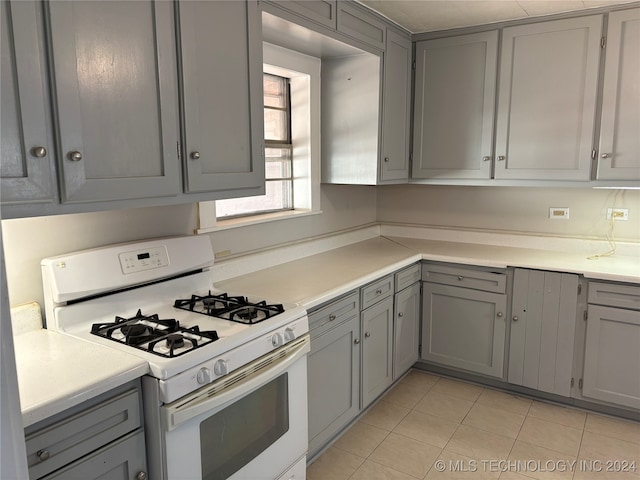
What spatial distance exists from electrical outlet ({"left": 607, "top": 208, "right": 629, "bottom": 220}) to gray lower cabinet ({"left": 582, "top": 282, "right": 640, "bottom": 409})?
2.08ft

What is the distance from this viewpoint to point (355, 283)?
2.44 meters

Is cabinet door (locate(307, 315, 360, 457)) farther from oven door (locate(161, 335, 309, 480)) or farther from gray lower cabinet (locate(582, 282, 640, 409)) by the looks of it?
gray lower cabinet (locate(582, 282, 640, 409))

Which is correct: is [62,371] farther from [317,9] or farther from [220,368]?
[317,9]

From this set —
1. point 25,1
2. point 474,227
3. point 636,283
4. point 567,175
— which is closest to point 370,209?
point 474,227

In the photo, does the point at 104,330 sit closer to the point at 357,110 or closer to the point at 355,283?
the point at 355,283

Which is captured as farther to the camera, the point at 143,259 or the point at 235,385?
the point at 143,259

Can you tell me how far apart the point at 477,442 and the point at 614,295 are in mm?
1095

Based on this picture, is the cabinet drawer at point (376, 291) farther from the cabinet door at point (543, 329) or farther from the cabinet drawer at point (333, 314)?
the cabinet door at point (543, 329)

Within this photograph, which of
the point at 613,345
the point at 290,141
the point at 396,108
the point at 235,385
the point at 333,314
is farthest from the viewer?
the point at 396,108

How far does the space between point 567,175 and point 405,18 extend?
4.46ft

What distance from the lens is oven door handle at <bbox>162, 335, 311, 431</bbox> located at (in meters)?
1.46

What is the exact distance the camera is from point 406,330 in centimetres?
313

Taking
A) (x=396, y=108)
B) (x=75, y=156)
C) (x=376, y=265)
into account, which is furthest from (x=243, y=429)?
(x=396, y=108)

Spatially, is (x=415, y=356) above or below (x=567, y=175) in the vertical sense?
below
